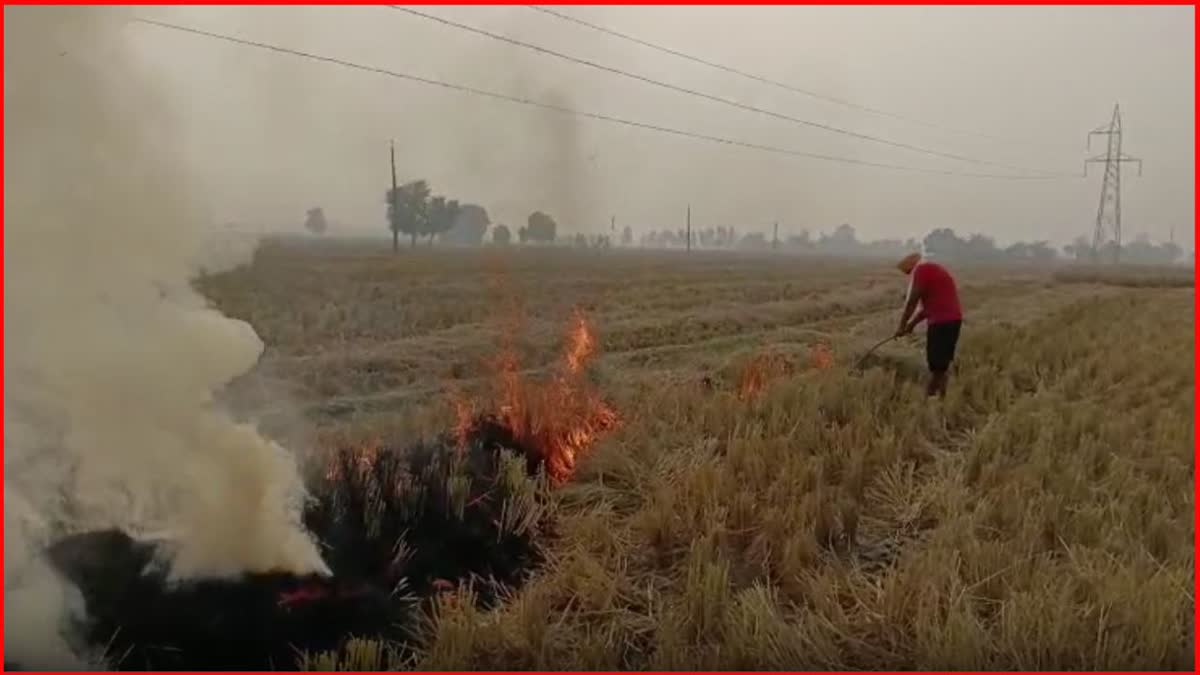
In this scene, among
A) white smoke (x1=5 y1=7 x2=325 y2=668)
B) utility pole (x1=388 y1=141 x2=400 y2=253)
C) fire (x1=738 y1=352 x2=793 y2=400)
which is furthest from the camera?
fire (x1=738 y1=352 x2=793 y2=400)

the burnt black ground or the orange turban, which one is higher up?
the orange turban

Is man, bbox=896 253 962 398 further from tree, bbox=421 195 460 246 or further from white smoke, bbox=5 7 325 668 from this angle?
white smoke, bbox=5 7 325 668

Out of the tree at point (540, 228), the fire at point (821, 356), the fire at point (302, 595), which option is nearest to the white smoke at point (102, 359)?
the fire at point (302, 595)

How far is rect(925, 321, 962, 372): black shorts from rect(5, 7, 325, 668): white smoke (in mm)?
2719

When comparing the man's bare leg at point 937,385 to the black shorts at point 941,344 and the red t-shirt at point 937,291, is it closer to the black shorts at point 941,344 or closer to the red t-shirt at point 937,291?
the black shorts at point 941,344

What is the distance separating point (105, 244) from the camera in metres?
2.25

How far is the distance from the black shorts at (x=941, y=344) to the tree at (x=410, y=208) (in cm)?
226

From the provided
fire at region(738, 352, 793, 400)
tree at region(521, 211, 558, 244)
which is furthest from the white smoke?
fire at region(738, 352, 793, 400)

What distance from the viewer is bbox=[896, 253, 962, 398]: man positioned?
3.59 m

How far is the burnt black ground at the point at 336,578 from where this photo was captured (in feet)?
7.41

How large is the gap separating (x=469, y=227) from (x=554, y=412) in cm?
83

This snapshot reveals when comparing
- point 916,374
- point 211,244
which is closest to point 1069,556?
point 916,374

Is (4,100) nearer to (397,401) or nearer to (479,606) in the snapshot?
(397,401)

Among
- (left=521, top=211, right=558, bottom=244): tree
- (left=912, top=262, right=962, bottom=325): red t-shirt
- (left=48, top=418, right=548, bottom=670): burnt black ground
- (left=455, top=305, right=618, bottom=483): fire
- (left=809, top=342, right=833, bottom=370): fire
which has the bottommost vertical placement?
(left=48, top=418, right=548, bottom=670): burnt black ground
